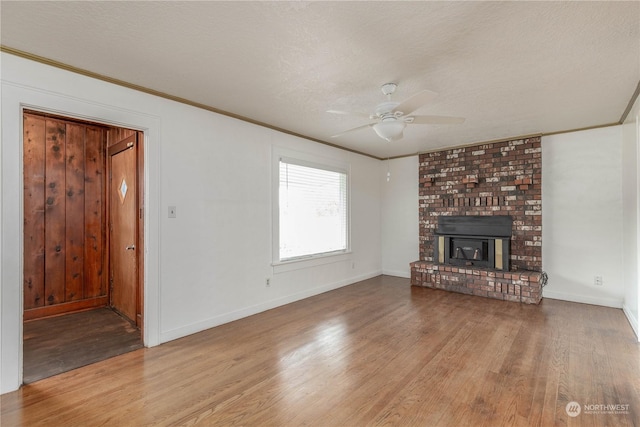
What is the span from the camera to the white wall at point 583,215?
4234 millimetres

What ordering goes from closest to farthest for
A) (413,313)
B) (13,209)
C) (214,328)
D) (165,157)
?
1. (13,209)
2. (165,157)
3. (214,328)
4. (413,313)

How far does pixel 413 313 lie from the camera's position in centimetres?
398

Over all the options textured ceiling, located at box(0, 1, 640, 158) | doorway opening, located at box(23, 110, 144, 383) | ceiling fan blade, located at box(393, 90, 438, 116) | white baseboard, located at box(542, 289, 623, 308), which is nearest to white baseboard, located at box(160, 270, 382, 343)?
doorway opening, located at box(23, 110, 144, 383)

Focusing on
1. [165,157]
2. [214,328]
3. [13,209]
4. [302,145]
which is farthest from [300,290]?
[13,209]

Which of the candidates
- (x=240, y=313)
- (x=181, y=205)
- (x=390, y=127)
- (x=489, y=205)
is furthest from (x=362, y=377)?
(x=489, y=205)

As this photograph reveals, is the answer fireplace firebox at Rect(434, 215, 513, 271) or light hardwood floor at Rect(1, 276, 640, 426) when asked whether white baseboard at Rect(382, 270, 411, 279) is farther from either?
light hardwood floor at Rect(1, 276, 640, 426)

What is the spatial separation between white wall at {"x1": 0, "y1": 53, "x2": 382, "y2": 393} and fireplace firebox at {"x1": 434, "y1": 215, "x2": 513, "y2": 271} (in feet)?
8.00

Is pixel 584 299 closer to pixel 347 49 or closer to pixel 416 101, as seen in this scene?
pixel 416 101

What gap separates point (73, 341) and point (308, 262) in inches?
114

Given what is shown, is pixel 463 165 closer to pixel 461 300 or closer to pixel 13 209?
pixel 461 300

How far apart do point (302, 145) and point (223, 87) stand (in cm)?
188

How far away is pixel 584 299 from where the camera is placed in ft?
→ 14.5

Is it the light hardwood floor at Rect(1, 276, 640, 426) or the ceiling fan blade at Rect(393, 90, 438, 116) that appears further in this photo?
the ceiling fan blade at Rect(393, 90, 438, 116)

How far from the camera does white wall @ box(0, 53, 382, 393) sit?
→ 2.30 m
